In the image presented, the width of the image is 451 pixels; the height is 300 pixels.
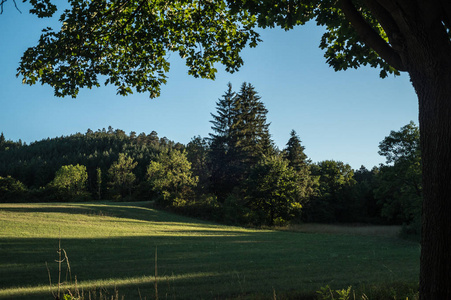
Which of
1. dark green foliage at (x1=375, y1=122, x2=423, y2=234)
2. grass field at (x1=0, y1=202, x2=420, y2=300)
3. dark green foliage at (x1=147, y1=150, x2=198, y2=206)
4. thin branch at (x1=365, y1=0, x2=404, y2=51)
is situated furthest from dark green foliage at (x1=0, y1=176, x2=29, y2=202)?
thin branch at (x1=365, y1=0, x2=404, y2=51)

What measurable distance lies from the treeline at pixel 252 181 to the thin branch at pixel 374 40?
87.9 ft

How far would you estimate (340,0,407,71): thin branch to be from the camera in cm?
381

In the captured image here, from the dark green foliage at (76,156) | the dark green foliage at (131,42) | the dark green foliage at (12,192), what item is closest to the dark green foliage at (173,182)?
the dark green foliage at (12,192)

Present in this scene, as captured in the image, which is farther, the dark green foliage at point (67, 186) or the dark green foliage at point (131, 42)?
the dark green foliage at point (67, 186)

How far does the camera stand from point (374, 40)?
3.87 m

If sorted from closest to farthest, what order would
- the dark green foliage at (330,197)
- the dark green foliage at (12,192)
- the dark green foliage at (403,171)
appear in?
1. the dark green foliage at (403,171)
2. the dark green foliage at (330,197)
3. the dark green foliage at (12,192)

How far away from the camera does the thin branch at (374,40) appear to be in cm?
381

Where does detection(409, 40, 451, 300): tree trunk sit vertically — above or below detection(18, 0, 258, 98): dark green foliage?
below

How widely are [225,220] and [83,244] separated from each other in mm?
22880

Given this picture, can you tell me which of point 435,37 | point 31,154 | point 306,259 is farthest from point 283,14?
point 31,154

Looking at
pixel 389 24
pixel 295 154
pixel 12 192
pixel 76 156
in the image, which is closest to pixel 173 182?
pixel 295 154

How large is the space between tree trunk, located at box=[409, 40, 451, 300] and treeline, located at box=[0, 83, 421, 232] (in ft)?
88.2

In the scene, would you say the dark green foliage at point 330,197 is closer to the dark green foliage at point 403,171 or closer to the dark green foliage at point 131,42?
the dark green foliage at point 403,171

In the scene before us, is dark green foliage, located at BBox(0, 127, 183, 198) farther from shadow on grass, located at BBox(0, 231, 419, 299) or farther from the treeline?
shadow on grass, located at BBox(0, 231, 419, 299)
